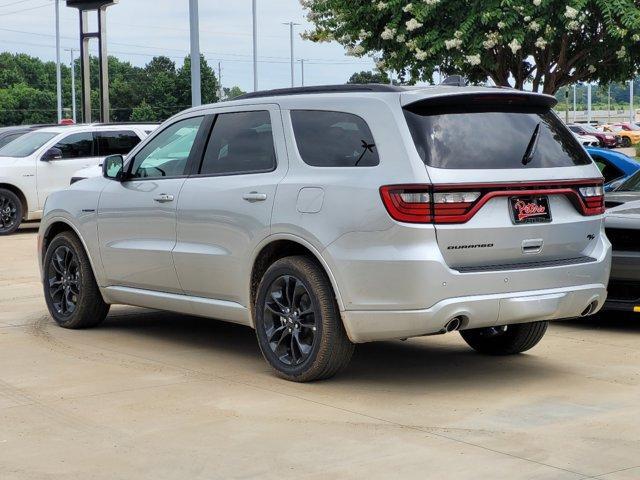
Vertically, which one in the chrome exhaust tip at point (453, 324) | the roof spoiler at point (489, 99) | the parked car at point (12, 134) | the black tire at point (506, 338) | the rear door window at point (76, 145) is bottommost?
the black tire at point (506, 338)

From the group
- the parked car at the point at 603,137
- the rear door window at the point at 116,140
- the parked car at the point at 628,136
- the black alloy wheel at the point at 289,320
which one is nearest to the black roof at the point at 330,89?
the black alloy wheel at the point at 289,320

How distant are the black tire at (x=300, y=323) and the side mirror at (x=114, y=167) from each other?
1.96 metres

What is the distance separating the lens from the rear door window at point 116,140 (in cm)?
2005

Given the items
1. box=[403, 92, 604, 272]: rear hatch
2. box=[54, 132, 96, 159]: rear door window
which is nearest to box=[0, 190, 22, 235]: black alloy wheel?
box=[54, 132, 96, 159]: rear door window

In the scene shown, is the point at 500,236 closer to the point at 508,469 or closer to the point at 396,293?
the point at 396,293

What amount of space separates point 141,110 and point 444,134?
98.4m

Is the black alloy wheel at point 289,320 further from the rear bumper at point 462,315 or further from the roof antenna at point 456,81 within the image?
the roof antenna at point 456,81

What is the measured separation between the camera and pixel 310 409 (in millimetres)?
6699

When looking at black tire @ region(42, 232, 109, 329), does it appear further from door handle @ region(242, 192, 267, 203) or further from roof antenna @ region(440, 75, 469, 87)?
roof antenna @ region(440, 75, 469, 87)

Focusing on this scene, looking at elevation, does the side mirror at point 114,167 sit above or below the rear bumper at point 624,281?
above

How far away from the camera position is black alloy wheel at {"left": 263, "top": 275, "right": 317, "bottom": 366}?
7293mm

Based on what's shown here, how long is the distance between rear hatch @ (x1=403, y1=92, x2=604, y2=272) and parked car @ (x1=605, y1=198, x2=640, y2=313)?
161 cm

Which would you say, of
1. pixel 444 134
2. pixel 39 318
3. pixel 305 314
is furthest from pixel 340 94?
pixel 39 318

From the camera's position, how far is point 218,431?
6.20 meters
